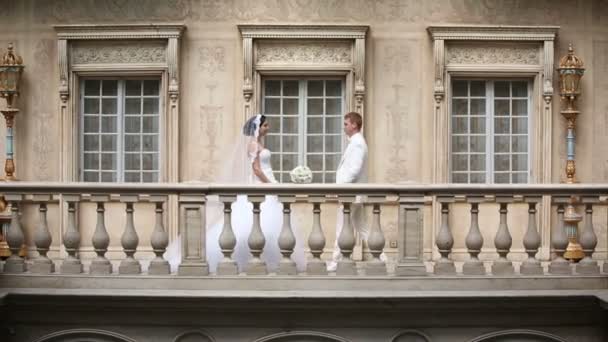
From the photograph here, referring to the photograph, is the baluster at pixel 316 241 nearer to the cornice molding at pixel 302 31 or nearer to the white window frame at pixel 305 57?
the white window frame at pixel 305 57

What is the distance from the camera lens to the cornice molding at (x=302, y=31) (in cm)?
1619

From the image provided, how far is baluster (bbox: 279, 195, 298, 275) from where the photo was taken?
10141mm

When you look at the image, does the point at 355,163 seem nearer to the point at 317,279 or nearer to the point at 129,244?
the point at 317,279

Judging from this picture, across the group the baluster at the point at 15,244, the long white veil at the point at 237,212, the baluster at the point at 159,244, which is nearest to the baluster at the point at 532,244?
the long white veil at the point at 237,212

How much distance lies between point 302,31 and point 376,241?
670 cm

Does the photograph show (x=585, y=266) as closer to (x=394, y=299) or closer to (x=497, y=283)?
(x=497, y=283)

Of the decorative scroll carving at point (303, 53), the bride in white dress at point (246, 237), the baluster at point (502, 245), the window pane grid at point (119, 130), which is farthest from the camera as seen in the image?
the window pane grid at point (119, 130)

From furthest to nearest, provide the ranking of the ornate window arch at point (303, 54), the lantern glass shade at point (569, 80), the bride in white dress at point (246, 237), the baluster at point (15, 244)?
the ornate window arch at point (303, 54)
the lantern glass shade at point (569, 80)
the bride in white dress at point (246, 237)
the baluster at point (15, 244)

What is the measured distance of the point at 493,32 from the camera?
16.3 metres

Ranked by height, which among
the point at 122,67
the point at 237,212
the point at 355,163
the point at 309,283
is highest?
the point at 122,67

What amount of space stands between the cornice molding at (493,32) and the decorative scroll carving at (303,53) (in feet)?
4.66

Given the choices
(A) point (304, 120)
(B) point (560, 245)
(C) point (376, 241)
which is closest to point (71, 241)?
(C) point (376, 241)

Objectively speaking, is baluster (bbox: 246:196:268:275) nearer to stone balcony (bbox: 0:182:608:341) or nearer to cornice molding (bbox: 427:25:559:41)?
stone balcony (bbox: 0:182:608:341)

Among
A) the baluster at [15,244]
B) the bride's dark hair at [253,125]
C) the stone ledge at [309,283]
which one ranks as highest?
the bride's dark hair at [253,125]
